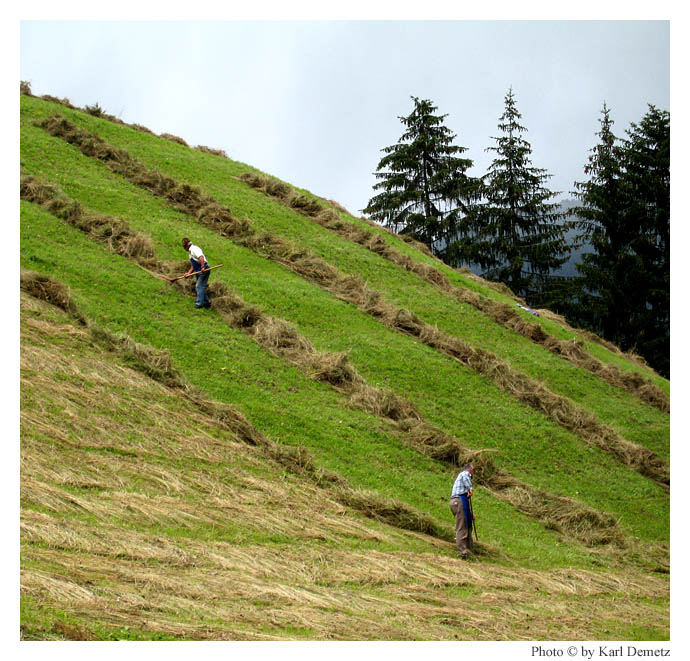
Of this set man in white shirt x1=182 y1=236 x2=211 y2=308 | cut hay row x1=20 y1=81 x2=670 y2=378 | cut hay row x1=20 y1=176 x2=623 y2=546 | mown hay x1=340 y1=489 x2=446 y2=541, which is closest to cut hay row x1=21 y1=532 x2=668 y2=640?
mown hay x1=340 y1=489 x2=446 y2=541

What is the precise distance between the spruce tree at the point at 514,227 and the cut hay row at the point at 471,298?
17718mm

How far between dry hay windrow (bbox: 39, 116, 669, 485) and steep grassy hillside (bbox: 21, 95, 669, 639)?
10cm

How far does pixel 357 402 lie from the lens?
1862cm

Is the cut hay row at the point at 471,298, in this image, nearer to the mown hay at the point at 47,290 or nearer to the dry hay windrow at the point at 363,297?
the dry hay windrow at the point at 363,297

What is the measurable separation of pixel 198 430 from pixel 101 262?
10470mm

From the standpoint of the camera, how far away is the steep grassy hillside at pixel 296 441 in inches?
362

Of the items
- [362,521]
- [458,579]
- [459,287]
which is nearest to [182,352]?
[362,521]

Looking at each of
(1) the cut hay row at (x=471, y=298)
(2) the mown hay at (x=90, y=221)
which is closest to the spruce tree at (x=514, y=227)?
(1) the cut hay row at (x=471, y=298)

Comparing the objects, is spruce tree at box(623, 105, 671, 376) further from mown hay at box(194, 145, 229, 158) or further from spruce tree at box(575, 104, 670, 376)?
mown hay at box(194, 145, 229, 158)

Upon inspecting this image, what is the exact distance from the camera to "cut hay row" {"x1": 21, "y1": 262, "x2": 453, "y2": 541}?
13648 millimetres

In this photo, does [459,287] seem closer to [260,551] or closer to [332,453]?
[332,453]

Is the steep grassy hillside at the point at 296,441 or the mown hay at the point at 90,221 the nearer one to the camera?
the steep grassy hillside at the point at 296,441

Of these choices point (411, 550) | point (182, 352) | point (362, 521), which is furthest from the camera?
point (182, 352)
